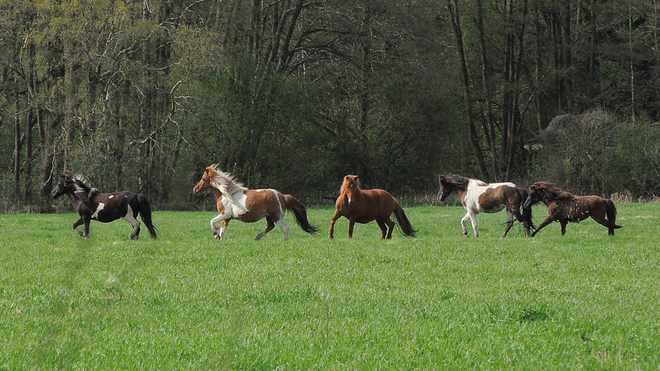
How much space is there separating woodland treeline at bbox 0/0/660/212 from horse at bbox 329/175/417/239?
1369cm

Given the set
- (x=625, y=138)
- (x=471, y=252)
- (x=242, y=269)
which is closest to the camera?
(x=242, y=269)

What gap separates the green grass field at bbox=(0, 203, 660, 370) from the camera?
5.26m

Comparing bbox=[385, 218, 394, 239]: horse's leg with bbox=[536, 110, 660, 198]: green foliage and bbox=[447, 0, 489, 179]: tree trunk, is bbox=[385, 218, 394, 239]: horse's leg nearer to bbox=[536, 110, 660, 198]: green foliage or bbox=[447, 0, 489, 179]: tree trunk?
bbox=[536, 110, 660, 198]: green foliage

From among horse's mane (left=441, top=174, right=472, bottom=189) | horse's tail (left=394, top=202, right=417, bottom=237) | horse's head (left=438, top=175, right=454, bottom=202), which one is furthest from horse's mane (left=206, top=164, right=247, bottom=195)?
horse's mane (left=441, top=174, right=472, bottom=189)

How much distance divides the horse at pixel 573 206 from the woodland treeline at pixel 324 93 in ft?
54.4

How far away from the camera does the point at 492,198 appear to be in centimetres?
1805

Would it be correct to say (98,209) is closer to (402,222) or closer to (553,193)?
(402,222)

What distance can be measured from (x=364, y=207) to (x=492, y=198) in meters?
3.17

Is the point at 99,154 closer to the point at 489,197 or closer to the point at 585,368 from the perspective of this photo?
the point at 489,197

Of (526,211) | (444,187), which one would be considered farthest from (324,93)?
(526,211)

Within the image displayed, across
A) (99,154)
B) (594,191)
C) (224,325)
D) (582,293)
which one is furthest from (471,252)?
(594,191)

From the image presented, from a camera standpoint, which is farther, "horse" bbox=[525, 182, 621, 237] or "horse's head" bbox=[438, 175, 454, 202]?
"horse's head" bbox=[438, 175, 454, 202]

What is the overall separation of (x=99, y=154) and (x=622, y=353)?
3047 centimetres

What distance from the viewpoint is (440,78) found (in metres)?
42.4
